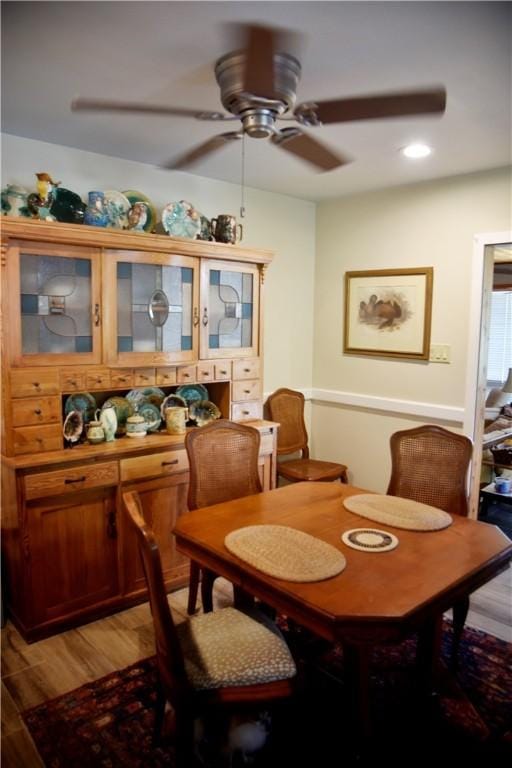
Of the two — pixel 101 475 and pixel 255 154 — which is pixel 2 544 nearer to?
pixel 101 475

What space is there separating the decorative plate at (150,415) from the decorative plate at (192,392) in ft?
0.74

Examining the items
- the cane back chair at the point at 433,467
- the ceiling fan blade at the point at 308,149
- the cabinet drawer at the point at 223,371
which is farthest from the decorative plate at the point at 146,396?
the ceiling fan blade at the point at 308,149

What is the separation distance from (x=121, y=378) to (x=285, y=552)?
56.3 inches

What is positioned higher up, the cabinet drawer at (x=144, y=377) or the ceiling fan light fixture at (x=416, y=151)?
the ceiling fan light fixture at (x=416, y=151)

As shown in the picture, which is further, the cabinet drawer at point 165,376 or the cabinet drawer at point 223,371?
the cabinet drawer at point 223,371

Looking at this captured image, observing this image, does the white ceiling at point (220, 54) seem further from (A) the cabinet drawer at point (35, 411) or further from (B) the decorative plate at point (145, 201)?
(A) the cabinet drawer at point (35, 411)

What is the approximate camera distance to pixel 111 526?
9.03ft

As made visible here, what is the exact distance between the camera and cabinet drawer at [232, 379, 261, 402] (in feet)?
11.1

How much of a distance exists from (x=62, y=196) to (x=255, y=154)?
1.06m

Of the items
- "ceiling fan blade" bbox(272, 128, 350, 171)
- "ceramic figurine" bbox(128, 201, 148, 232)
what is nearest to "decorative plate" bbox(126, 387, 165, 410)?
"ceramic figurine" bbox(128, 201, 148, 232)

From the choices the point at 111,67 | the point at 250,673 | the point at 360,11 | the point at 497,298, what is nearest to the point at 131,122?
the point at 111,67

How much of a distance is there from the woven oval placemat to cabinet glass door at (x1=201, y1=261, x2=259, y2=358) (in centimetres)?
143

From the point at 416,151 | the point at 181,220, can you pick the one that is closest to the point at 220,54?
the point at 181,220

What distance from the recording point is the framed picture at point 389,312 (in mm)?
3617
